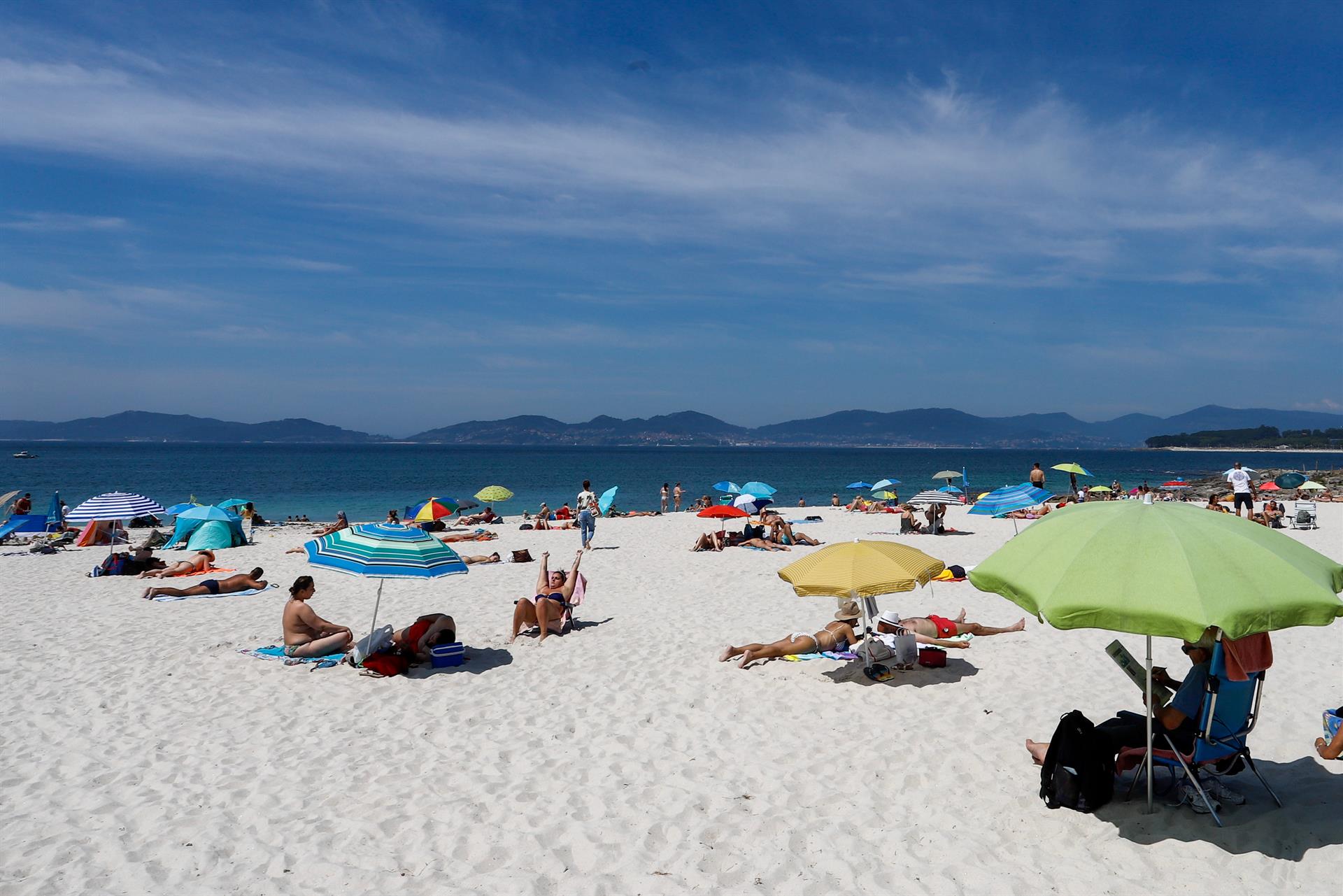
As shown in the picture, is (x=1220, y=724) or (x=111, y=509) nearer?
(x=1220, y=724)

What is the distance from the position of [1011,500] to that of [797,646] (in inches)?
302

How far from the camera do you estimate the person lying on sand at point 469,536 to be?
68.8ft

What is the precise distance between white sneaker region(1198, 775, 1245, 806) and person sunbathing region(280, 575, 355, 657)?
7.69m

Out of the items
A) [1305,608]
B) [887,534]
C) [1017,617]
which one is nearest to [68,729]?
[1305,608]

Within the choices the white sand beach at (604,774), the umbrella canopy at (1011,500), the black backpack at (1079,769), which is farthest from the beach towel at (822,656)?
the umbrella canopy at (1011,500)

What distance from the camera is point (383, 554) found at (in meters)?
7.55

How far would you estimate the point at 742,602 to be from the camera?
1205cm

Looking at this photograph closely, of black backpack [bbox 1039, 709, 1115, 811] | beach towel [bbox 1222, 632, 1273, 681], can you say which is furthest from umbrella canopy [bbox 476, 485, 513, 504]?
beach towel [bbox 1222, 632, 1273, 681]

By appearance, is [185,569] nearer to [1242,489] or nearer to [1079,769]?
[1079,769]

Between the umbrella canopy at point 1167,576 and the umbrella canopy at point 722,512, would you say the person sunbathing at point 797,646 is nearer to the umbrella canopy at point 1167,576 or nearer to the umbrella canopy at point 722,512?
the umbrella canopy at point 1167,576

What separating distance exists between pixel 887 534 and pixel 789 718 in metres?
A: 16.8

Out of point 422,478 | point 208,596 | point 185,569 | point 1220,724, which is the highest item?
point 1220,724

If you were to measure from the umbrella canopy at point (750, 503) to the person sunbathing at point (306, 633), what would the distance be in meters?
11.5

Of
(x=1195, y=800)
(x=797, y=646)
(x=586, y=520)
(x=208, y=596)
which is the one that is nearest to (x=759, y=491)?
(x=586, y=520)
